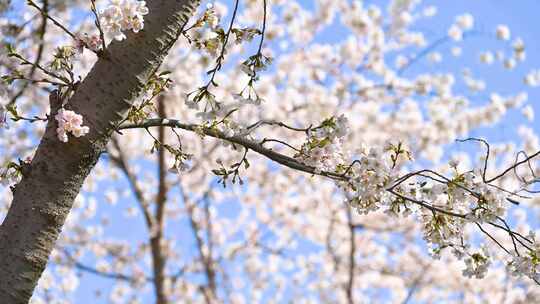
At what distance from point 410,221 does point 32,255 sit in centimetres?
820

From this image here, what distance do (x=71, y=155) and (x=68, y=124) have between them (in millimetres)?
97

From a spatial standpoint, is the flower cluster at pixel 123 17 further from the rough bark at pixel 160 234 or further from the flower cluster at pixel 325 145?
the rough bark at pixel 160 234

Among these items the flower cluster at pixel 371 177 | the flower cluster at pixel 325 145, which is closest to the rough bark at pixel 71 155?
the flower cluster at pixel 325 145

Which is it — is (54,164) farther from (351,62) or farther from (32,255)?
(351,62)

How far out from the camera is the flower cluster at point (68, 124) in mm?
1861

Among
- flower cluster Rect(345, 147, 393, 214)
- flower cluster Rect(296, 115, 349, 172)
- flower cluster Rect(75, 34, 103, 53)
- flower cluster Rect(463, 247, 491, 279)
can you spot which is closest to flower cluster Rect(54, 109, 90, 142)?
flower cluster Rect(75, 34, 103, 53)

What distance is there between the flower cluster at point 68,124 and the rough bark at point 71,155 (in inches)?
1.4

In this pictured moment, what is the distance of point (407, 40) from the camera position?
33.6 ft

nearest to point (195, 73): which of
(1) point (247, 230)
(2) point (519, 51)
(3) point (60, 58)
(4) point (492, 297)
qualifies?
(1) point (247, 230)

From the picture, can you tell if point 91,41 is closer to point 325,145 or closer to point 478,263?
point 325,145

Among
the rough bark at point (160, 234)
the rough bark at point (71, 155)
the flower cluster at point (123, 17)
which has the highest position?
the rough bark at point (160, 234)

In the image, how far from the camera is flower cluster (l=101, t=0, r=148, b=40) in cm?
189

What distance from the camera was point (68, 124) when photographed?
1.86m

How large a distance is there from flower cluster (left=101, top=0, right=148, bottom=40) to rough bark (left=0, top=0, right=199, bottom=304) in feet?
0.13
